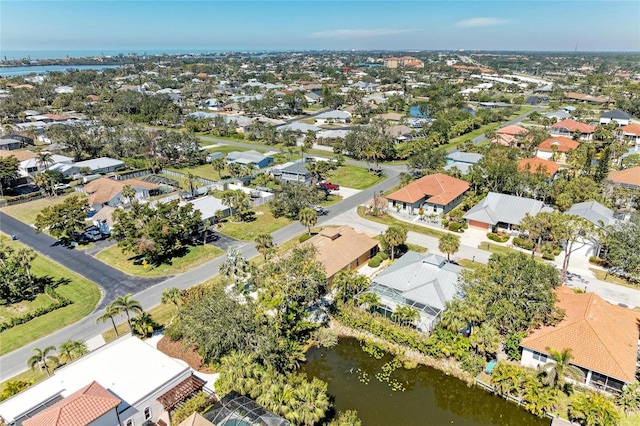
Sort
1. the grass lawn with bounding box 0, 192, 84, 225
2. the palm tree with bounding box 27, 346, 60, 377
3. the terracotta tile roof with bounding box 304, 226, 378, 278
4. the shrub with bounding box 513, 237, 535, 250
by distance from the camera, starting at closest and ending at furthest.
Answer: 1. the palm tree with bounding box 27, 346, 60, 377
2. the terracotta tile roof with bounding box 304, 226, 378, 278
3. the shrub with bounding box 513, 237, 535, 250
4. the grass lawn with bounding box 0, 192, 84, 225

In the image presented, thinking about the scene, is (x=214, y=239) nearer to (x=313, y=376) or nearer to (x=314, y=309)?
(x=314, y=309)

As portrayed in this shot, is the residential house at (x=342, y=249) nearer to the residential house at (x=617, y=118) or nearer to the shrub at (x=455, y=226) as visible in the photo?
the shrub at (x=455, y=226)

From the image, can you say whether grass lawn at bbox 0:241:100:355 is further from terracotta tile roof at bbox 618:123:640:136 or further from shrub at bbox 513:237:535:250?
terracotta tile roof at bbox 618:123:640:136

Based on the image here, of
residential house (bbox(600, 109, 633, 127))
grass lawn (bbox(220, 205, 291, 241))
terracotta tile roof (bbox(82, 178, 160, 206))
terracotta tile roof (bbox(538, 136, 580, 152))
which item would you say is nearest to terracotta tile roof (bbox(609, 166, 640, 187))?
terracotta tile roof (bbox(538, 136, 580, 152))

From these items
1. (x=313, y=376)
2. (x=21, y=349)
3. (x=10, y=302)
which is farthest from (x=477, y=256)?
(x=10, y=302)

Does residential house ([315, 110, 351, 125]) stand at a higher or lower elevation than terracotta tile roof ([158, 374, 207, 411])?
higher
